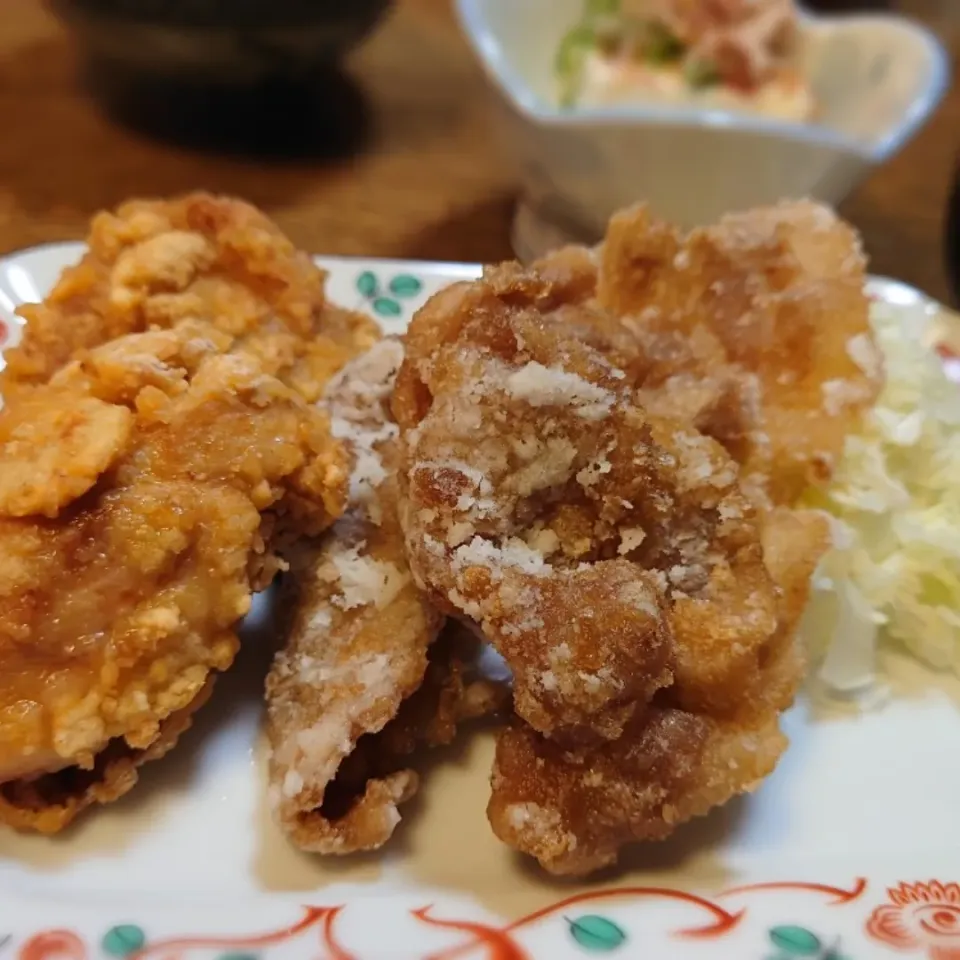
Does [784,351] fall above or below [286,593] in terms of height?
above

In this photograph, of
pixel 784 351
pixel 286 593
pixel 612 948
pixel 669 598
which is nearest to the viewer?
pixel 612 948

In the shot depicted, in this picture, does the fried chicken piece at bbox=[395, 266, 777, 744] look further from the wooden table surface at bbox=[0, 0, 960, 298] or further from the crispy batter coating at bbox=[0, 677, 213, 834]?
the wooden table surface at bbox=[0, 0, 960, 298]

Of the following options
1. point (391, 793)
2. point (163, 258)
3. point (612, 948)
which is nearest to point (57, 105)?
point (163, 258)

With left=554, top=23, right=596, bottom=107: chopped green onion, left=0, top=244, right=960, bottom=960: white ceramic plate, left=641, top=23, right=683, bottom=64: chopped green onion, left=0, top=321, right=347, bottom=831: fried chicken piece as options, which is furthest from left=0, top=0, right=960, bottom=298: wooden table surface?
left=0, top=244, right=960, bottom=960: white ceramic plate

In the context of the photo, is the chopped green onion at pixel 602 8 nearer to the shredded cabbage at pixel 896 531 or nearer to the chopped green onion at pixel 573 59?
the chopped green onion at pixel 573 59

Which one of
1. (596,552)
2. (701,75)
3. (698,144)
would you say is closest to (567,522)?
(596,552)

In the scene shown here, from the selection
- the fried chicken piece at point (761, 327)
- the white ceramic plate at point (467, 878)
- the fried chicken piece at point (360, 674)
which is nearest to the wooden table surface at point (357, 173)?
the fried chicken piece at point (761, 327)

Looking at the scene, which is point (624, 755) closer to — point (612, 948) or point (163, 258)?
point (612, 948)

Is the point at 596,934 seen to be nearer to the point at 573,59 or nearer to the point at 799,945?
the point at 799,945
